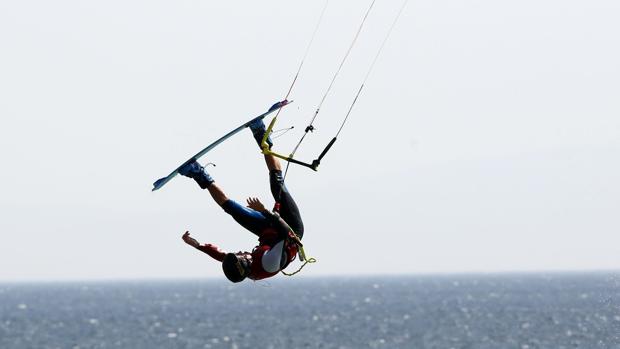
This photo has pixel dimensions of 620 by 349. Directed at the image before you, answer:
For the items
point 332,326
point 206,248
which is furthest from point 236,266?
point 332,326

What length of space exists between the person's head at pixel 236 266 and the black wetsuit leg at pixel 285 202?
0.89m

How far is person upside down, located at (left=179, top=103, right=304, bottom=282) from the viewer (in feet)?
57.0

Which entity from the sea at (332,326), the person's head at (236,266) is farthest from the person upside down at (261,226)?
the sea at (332,326)

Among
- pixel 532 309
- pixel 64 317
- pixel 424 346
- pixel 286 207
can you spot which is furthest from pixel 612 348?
pixel 64 317

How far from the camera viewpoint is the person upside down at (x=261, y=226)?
17.4 metres

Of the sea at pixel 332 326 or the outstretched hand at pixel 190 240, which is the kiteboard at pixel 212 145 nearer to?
the outstretched hand at pixel 190 240

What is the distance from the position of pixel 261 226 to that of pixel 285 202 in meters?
0.60

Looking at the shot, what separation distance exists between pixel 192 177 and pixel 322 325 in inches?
4487

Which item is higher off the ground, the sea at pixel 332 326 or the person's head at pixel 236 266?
the sea at pixel 332 326

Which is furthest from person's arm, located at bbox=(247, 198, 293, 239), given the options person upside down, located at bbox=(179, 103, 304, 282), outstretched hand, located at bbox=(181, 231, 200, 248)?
outstretched hand, located at bbox=(181, 231, 200, 248)

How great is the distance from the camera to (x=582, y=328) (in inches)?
4604

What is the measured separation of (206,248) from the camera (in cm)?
1791

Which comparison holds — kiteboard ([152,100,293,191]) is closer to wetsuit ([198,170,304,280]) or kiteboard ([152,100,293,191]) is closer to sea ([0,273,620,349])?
wetsuit ([198,170,304,280])

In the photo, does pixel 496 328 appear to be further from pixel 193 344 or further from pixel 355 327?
pixel 193 344
